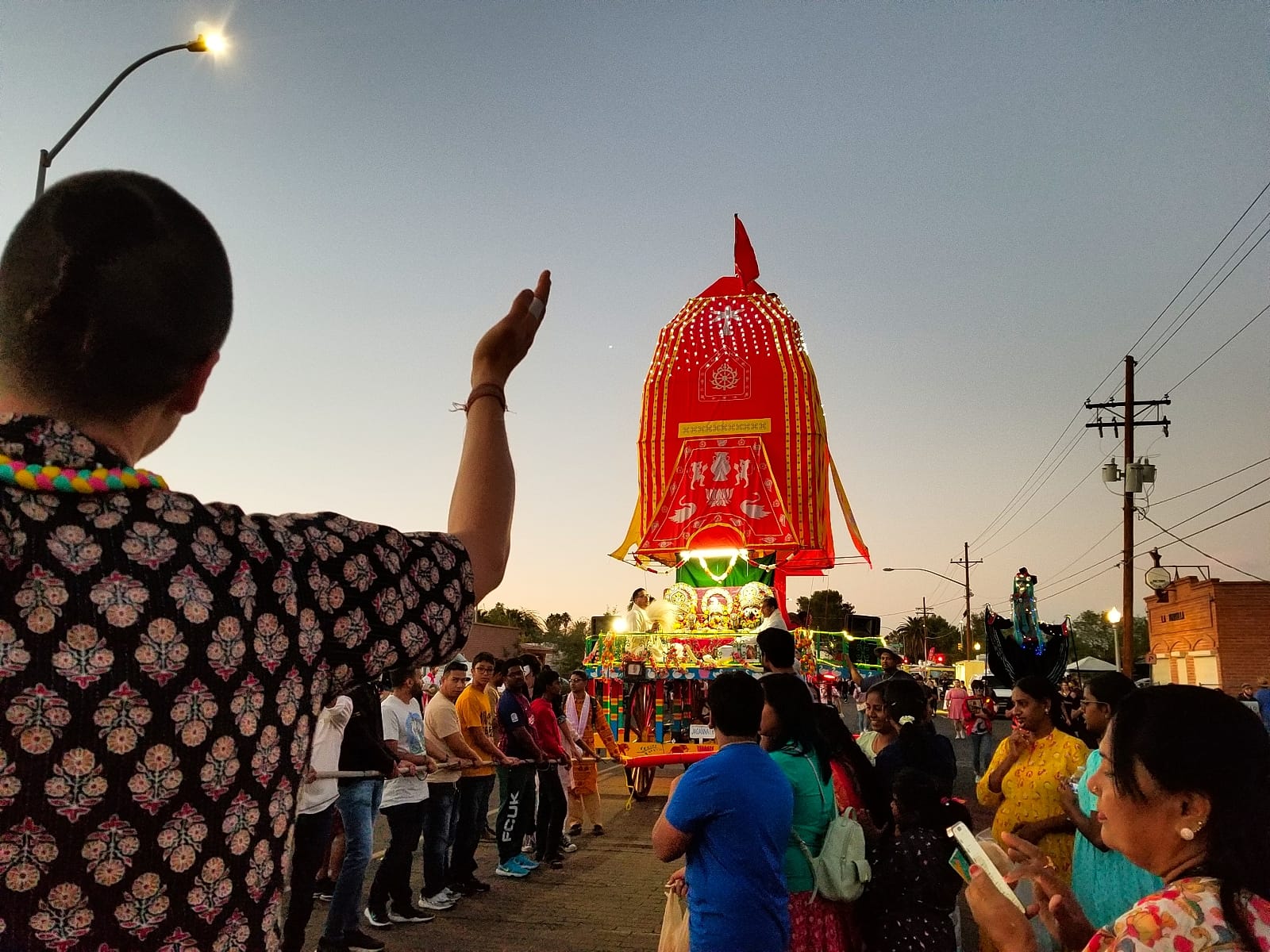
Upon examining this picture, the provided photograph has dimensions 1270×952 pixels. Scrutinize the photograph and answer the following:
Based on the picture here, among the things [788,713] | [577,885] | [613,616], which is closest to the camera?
[788,713]

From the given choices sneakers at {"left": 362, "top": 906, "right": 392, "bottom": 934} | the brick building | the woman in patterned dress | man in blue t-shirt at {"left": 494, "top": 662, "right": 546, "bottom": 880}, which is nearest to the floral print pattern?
the woman in patterned dress

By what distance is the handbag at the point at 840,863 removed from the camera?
148 inches

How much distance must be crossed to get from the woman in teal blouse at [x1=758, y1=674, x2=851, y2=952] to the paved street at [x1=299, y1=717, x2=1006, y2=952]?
9.53 feet

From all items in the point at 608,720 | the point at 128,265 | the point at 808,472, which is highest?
the point at 808,472

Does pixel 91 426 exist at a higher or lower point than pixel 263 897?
higher

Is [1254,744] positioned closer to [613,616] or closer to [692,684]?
[692,684]

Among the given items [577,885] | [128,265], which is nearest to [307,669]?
[128,265]

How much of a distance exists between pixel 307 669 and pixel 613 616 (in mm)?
14372

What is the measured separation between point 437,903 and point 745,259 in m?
16.9

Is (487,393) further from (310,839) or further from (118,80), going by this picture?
(118,80)

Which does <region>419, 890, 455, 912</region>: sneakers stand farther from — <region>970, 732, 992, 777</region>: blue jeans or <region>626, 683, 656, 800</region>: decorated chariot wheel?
<region>970, 732, 992, 777</region>: blue jeans

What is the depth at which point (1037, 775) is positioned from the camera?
15.9ft

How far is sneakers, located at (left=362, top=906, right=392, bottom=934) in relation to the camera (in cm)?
684

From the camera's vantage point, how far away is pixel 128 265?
109 cm
